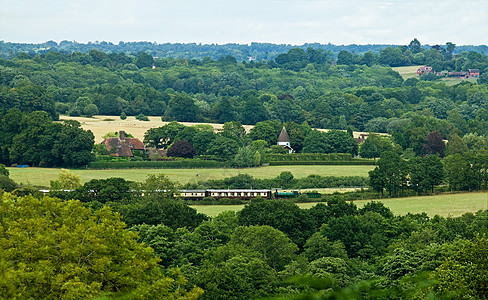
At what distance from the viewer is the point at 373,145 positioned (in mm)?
96062

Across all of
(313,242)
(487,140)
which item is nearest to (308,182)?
(313,242)

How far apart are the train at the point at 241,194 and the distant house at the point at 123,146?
22.9m

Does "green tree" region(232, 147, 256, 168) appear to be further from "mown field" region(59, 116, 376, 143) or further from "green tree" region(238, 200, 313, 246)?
"green tree" region(238, 200, 313, 246)

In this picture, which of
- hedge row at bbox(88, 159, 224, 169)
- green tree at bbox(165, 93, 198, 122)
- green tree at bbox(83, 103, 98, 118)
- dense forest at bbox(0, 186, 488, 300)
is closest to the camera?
dense forest at bbox(0, 186, 488, 300)

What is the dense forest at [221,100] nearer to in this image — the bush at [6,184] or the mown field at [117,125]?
the mown field at [117,125]

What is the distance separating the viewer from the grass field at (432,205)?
61562 millimetres

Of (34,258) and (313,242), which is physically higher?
(34,258)

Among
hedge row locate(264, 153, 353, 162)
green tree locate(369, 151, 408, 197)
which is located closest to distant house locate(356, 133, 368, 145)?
hedge row locate(264, 153, 353, 162)

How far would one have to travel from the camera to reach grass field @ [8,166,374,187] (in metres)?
75.2

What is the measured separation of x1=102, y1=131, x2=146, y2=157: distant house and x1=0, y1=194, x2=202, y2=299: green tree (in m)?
54.0

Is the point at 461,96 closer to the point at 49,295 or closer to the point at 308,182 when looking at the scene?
the point at 308,182

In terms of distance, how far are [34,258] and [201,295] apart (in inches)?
319

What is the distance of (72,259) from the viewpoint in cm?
3061

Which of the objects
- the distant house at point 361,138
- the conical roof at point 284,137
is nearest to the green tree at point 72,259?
the conical roof at point 284,137
